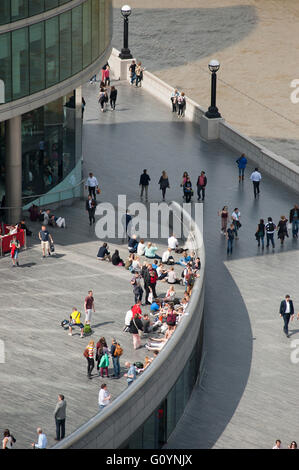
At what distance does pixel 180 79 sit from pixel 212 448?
4951 cm

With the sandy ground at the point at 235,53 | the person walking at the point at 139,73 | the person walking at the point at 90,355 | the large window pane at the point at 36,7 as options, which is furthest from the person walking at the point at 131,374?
the sandy ground at the point at 235,53

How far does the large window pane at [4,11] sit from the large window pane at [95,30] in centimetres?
705

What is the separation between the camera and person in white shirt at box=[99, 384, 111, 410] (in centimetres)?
3325

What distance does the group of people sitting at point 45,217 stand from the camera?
155ft

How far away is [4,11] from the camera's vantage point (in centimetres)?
4197

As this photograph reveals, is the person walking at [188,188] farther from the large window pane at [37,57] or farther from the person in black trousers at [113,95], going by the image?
the person in black trousers at [113,95]

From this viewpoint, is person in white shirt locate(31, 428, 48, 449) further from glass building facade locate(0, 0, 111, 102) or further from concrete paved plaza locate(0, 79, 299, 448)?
glass building facade locate(0, 0, 111, 102)

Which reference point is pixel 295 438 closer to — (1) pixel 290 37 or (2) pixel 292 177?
(2) pixel 292 177

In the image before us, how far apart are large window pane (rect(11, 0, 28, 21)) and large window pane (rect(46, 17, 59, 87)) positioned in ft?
5.69

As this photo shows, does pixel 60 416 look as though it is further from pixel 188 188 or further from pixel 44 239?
pixel 188 188

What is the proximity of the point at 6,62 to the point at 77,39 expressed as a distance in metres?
5.32

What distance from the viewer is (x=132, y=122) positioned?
204ft

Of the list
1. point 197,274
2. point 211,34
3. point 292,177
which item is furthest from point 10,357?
point 211,34

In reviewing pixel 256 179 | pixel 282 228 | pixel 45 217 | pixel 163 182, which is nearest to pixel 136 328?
pixel 45 217
